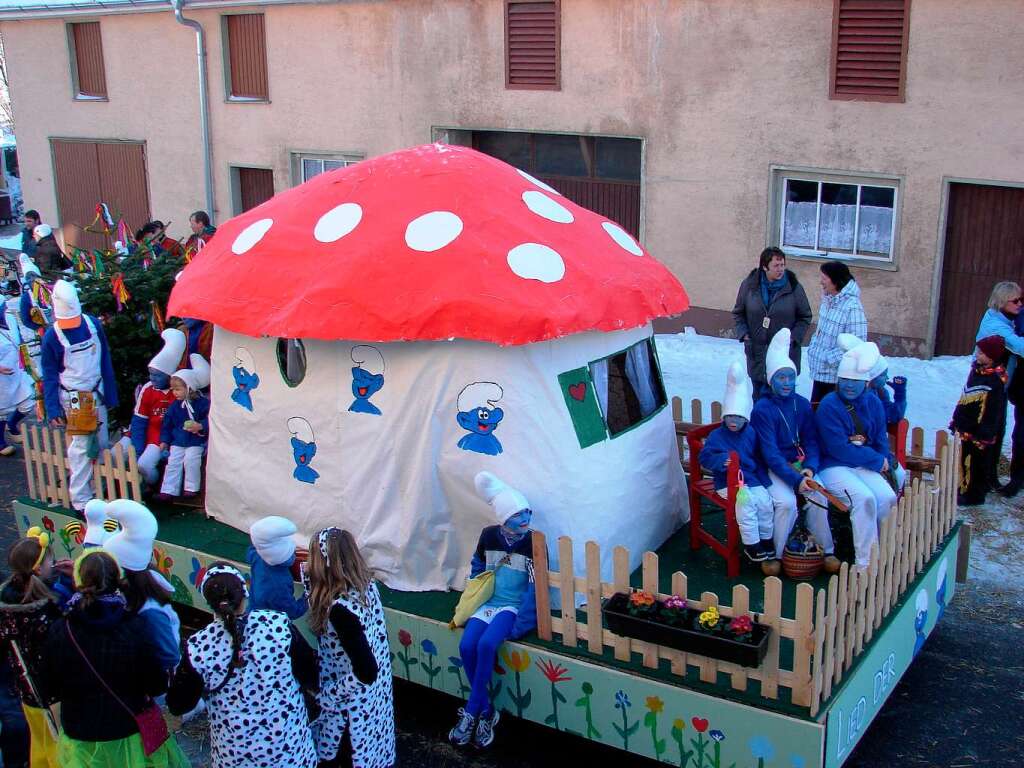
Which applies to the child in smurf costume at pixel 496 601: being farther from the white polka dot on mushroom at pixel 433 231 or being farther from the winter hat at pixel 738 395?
the winter hat at pixel 738 395

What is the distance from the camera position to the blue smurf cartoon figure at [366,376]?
653 centimetres

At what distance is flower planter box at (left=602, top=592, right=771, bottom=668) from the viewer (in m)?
5.16

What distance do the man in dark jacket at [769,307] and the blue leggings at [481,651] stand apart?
13.8 ft

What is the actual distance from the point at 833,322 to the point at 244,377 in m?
4.75

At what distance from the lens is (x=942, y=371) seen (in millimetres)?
12250

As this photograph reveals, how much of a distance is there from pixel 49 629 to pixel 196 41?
1581 cm

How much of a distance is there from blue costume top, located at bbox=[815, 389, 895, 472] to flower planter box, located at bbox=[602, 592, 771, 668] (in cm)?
187

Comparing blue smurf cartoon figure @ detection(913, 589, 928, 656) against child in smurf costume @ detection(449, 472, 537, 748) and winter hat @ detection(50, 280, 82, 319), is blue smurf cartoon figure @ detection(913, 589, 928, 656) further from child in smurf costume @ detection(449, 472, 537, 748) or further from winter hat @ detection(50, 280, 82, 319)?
winter hat @ detection(50, 280, 82, 319)

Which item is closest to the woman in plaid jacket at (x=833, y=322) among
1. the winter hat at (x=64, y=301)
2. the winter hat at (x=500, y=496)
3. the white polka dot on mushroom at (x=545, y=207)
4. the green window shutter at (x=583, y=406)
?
the white polka dot on mushroom at (x=545, y=207)

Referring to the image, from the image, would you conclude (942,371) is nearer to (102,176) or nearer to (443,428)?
(443,428)

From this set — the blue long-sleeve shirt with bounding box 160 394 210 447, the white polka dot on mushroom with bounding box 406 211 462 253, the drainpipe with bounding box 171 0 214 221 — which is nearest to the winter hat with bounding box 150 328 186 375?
the blue long-sleeve shirt with bounding box 160 394 210 447

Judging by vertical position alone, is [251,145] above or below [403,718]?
above

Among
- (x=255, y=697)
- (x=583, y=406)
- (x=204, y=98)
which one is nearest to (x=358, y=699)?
(x=255, y=697)

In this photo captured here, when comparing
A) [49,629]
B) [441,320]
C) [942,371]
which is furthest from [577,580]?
[942,371]
